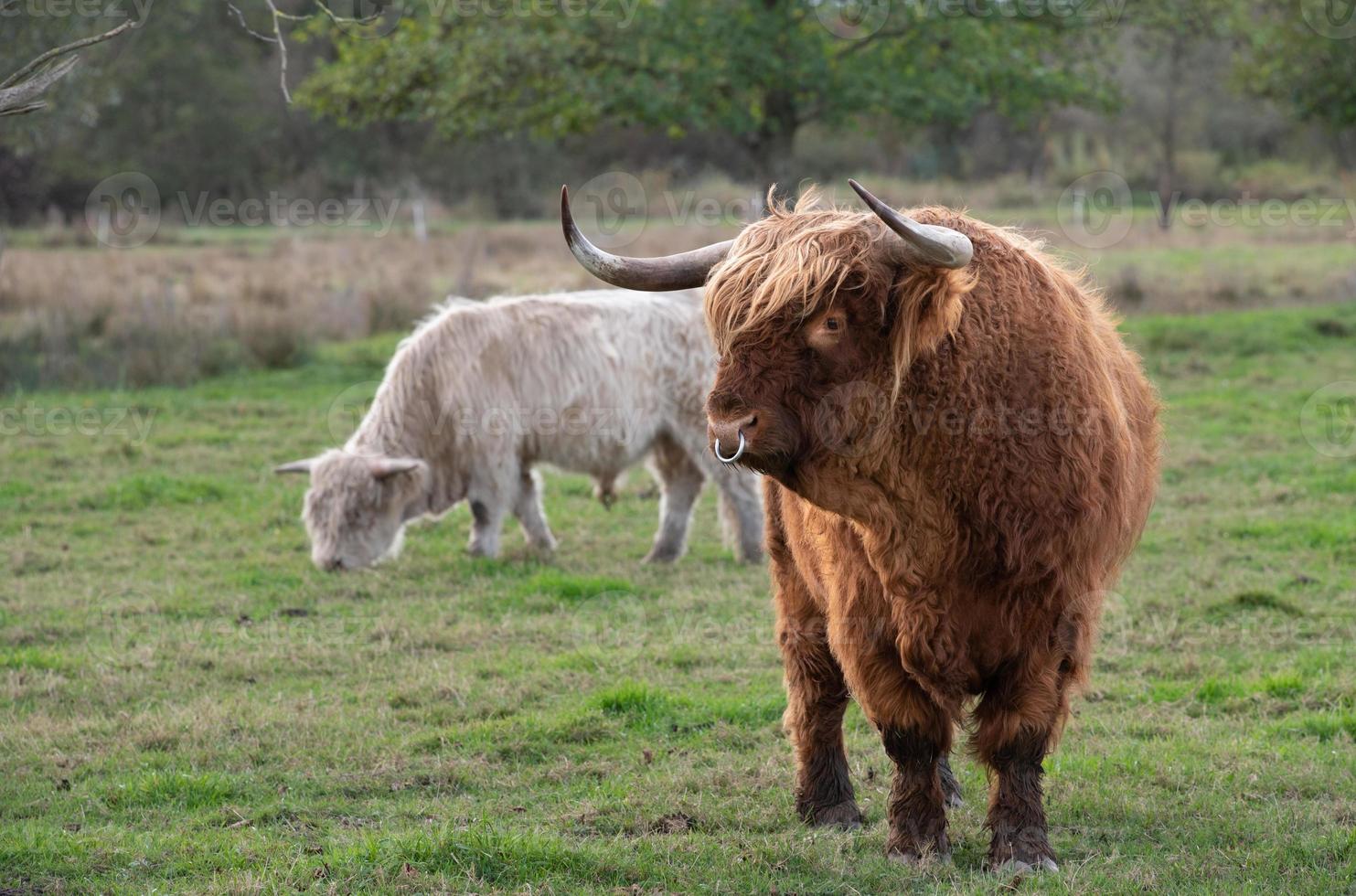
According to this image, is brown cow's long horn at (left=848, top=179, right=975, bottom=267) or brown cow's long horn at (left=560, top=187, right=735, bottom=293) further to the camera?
brown cow's long horn at (left=560, top=187, right=735, bottom=293)

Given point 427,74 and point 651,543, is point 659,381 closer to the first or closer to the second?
point 651,543

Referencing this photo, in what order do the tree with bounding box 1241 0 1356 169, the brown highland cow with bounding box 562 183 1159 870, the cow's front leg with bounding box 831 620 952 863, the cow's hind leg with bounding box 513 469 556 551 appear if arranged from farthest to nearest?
the tree with bounding box 1241 0 1356 169, the cow's hind leg with bounding box 513 469 556 551, the cow's front leg with bounding box 831 620 952 863, the brown highland cow with bounding box 562 183 1159 870

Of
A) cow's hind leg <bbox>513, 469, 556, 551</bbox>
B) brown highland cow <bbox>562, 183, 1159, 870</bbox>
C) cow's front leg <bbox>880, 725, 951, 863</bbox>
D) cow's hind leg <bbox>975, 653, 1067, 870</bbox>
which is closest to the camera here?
brown highland cow <bbox>562, 183, 1159, 870</bbox>

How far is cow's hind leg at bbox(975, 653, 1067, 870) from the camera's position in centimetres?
384

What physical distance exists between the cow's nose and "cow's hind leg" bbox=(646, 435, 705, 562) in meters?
5.44

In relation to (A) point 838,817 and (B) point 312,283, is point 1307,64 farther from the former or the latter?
(A) point 838,817

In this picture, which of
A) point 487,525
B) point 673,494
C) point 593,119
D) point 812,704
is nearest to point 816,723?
point 812,704

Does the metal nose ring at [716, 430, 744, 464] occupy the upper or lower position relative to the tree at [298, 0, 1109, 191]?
lower

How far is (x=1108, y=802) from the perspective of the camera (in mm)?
4652

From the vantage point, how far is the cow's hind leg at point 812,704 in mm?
4523

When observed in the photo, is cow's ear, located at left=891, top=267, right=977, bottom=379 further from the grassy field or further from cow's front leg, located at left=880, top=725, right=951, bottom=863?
the grassy field

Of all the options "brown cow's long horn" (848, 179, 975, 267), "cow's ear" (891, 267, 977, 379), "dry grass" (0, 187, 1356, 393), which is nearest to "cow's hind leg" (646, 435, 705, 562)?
"dry grass" (0, 187, 1356, 393)

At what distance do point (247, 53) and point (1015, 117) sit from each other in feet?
101

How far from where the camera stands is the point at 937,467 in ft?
12.1
